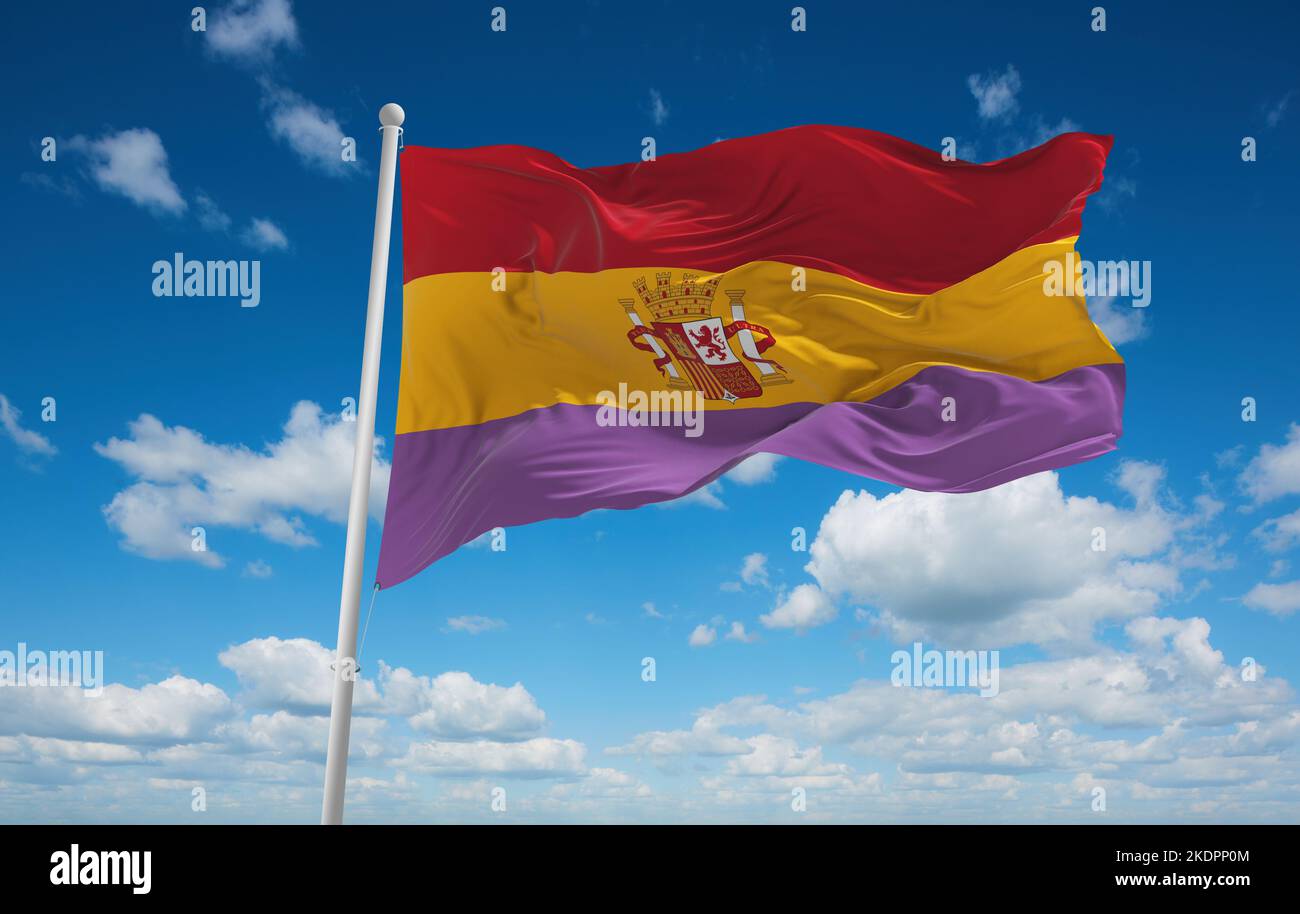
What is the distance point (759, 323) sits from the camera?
12281mm

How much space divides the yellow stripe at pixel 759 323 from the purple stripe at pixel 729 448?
0.19 meters

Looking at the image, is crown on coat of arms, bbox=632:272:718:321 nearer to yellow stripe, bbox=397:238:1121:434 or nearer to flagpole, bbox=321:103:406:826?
yellow stripe, bbox=397:238:1121:434

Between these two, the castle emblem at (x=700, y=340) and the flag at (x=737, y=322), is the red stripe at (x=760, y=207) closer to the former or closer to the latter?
the flag at (x=737, y=322)

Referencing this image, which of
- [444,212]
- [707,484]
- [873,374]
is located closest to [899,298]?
[873,374]

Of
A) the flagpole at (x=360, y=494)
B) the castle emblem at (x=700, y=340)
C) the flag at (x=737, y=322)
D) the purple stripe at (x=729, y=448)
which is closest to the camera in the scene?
the flagpole at (x=360, y=494)

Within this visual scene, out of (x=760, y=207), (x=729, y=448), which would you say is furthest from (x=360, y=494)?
(x=760, y=207)

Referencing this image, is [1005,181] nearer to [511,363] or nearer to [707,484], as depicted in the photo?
[707,484]

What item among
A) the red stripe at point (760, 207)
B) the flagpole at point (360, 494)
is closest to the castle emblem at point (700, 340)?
the red stripe at point (760, 207)

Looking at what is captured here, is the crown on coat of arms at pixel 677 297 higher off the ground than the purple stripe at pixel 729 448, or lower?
higher

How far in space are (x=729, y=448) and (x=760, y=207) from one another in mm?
2894

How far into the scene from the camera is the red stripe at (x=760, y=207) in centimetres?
1190

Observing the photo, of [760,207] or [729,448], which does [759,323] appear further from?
[729,448]
